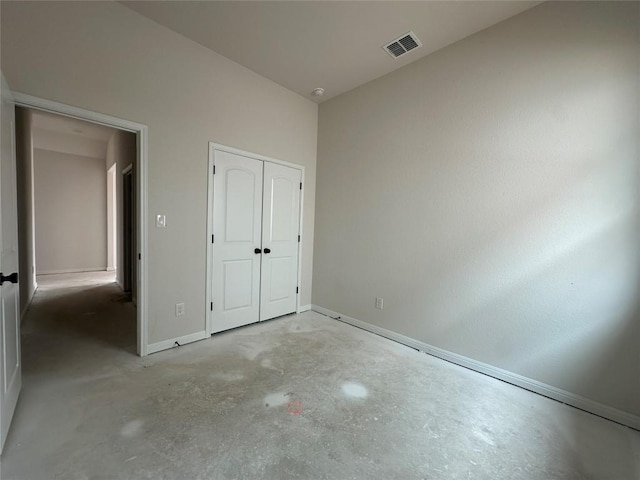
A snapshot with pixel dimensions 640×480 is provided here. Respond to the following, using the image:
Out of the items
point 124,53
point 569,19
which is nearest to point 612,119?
point 569,19

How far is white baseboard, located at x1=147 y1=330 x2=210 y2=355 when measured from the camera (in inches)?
101

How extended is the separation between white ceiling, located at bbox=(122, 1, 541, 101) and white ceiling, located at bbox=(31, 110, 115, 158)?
3879mm

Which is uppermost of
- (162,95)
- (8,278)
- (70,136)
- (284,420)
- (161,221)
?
(70,136)

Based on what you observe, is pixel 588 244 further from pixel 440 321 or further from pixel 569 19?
pixel 569 19

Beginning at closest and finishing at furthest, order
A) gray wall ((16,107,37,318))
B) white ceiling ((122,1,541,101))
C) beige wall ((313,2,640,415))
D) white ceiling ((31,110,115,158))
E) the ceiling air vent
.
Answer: beige wall ((313,2,640,415)), white ceiling ((122,1,541,101)), the ceiling air vent, gray wall ((16,107,37,318)), white ceiling ((31,110,115,158))

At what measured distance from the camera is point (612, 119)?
1885 millimetres

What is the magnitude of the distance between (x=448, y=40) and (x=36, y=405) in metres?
4.36

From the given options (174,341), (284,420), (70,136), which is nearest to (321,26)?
(284,420)

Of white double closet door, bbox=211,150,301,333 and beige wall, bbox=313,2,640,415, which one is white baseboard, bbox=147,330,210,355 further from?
beige wall, bbox=313,2,640,415

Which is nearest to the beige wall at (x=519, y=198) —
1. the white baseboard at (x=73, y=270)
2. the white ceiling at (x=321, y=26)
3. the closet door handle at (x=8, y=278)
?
the white ceiling at (x=321, y=26)

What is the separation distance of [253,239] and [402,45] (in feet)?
8.39

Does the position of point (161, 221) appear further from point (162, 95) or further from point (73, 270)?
point (73, 270)

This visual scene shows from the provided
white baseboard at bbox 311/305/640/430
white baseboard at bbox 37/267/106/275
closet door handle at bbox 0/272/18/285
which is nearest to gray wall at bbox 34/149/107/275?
white baseboard at bbox 37/267/106/275

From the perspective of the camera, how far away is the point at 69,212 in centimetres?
614
